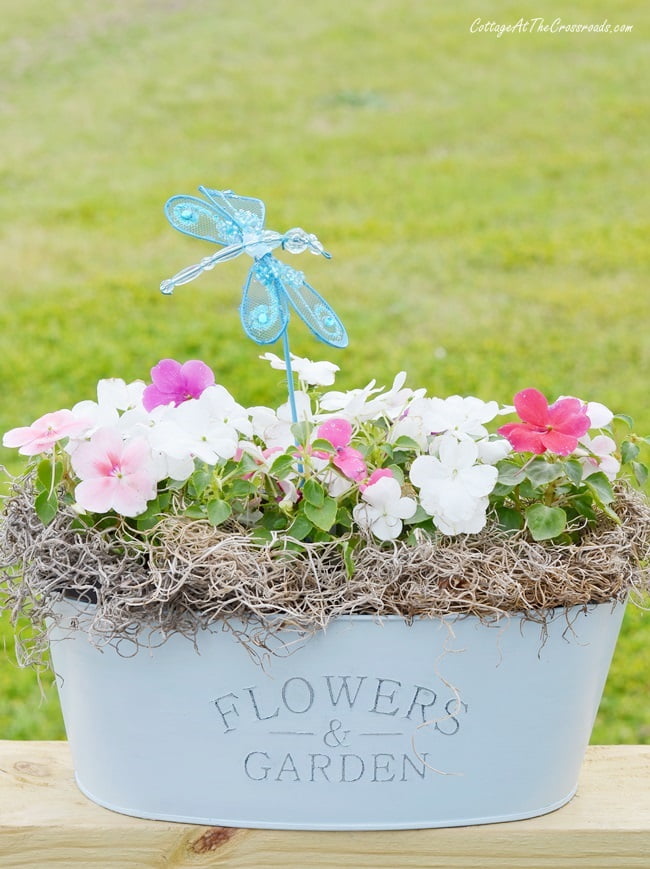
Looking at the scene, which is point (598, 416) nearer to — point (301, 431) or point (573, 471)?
point (573, 471)

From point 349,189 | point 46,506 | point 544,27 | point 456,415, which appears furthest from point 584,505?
point 544,27

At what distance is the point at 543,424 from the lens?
0.96 metres

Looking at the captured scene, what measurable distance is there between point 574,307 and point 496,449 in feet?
8.44

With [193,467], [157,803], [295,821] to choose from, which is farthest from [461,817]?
[193,467]

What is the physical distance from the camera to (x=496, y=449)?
980 millimetres

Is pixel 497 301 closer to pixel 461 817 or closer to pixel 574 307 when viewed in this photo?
pixel 574 307

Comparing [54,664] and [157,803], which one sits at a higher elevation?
[54,664]

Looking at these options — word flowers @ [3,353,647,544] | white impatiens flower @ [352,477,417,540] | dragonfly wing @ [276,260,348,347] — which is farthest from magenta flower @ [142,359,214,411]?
white impatiens flower @ [352,477,417,540]

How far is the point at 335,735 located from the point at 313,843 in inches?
4.5

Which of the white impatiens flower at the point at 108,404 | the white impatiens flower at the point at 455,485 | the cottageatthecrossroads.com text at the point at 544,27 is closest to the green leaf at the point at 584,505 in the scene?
the white impatiens flower at the point at 455,485

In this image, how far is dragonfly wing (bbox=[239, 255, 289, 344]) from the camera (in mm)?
966

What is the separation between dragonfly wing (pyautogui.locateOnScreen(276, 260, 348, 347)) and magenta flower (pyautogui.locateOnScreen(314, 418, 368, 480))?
76mm

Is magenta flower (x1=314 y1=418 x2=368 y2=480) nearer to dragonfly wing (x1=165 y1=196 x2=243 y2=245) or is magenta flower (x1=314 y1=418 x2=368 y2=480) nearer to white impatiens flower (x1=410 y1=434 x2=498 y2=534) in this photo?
white impatiens flower (x1=410 y1=434 x2=498 y2=534)

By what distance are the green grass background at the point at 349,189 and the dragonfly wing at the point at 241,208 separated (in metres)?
0.74
